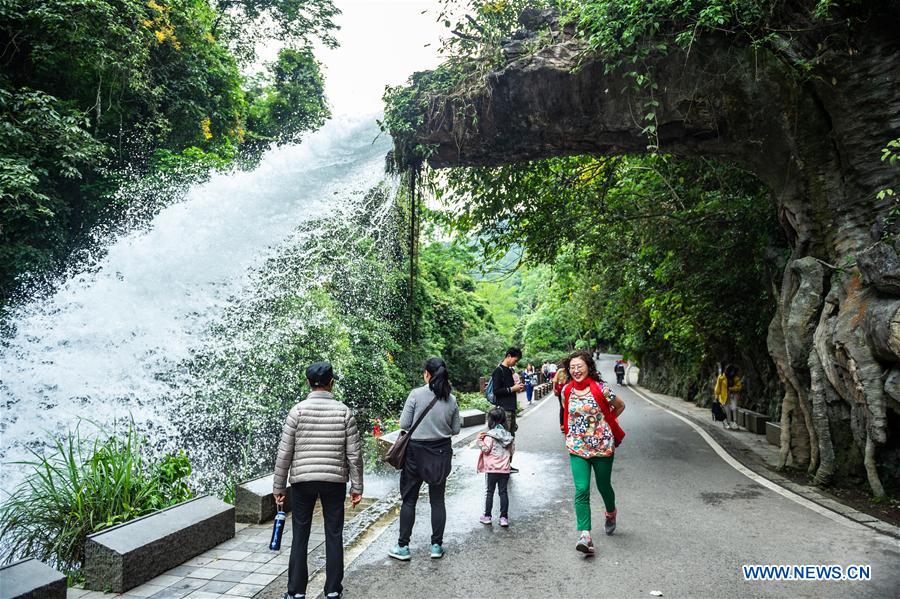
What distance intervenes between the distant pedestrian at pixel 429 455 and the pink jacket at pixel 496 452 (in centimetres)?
97

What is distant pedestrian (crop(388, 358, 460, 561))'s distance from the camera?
494cm

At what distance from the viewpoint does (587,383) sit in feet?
17.2

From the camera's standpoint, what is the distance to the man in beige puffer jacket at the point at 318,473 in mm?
4035

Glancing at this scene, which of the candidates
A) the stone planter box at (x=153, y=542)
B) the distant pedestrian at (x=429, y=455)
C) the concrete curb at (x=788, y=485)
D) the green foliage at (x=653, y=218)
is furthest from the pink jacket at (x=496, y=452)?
the green foliage at (x=653, y=218)

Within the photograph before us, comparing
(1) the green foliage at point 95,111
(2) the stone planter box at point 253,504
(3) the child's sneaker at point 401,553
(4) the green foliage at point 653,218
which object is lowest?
(3) the child's sneaker at point 401,553

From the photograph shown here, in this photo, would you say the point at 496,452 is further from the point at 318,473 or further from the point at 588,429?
the point at 318,473

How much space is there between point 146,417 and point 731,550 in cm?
945

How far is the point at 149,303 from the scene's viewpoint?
12992 millimetres

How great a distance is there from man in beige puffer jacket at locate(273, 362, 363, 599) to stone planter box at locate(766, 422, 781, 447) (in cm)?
999

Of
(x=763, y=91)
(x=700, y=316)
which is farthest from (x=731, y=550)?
(x=700, y=316)

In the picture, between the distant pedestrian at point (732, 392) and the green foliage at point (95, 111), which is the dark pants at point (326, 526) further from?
the distant pedestrian at point (732, 392)

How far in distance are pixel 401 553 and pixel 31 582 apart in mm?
2668

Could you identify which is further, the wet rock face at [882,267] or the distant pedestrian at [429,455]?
the wet rock face at [882,267]

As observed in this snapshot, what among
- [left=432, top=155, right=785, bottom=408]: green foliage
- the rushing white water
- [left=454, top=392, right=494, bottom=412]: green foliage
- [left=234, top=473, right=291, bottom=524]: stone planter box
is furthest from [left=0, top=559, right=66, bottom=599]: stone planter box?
[left=454, top=392, right=494, bottom=412]: green foliage
